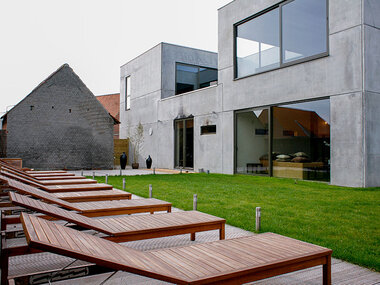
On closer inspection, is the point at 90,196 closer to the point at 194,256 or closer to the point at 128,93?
the point at 194,256

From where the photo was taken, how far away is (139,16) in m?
19.7

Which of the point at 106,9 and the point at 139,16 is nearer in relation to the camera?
the point at 106,9

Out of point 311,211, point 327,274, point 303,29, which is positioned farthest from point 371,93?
point 327,274

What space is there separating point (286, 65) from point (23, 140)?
A: 47.9ft

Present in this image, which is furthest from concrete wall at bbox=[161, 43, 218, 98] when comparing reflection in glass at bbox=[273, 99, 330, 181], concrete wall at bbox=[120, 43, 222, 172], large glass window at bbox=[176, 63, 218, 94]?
reflection in glass at bbox=[273, 99, 330, 181]

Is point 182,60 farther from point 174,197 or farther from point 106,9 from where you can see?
point 174,197

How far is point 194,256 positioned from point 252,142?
11.7 meters

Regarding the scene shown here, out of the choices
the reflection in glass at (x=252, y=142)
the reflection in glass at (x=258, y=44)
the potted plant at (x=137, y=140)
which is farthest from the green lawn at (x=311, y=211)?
the potted plant at (x=137, y=140)

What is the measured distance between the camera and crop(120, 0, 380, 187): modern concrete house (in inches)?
395

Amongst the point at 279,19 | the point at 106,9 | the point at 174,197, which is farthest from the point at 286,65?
the point at 106,9

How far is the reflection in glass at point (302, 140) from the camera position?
11.1m

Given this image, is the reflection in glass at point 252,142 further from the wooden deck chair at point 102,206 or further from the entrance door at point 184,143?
the wooden deck chair at point 102,206

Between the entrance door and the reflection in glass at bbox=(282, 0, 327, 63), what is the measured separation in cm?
753

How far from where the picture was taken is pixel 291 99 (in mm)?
12133
